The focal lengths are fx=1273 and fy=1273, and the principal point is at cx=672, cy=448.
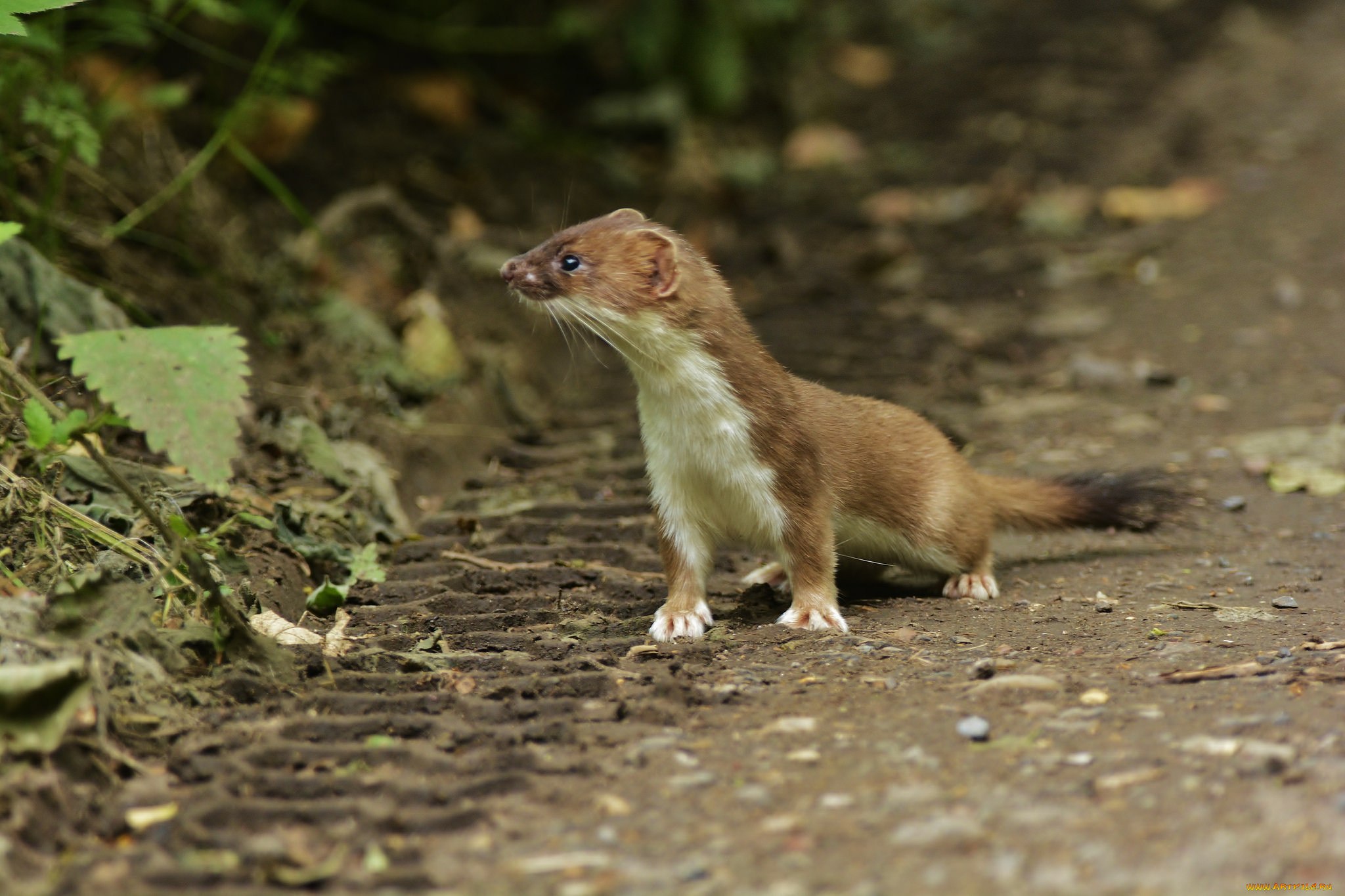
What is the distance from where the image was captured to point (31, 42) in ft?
14.3

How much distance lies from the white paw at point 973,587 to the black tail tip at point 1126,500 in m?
0.50

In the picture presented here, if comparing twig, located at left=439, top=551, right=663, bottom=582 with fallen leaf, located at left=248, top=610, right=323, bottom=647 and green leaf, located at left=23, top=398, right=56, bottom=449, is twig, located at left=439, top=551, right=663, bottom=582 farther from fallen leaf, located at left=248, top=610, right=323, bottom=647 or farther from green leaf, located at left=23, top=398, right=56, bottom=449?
green leaf, located at left=23, top=398, right=56, bottom=449

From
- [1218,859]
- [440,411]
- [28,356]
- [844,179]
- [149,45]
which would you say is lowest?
[1218,859]

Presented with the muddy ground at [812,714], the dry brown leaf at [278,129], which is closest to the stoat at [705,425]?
the muddy ground at [812,714]

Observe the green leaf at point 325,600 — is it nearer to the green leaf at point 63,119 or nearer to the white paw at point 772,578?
the white paw at point 772,578

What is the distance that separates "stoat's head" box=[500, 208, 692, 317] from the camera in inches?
150

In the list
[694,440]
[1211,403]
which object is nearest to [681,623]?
[694,440]

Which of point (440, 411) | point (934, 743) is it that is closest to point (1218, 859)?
point (934, 743)

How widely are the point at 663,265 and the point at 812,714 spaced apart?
4.89 feet

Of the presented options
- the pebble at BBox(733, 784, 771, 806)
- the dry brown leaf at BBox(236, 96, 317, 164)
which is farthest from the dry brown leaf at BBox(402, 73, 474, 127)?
the pebble at BBox(733, 784, 771, 806)

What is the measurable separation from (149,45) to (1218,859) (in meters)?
7.07

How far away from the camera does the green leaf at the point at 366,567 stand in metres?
4.14

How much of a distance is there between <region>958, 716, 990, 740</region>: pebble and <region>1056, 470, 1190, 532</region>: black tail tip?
1848 millimetres

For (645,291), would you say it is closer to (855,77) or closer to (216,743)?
(216,743)
